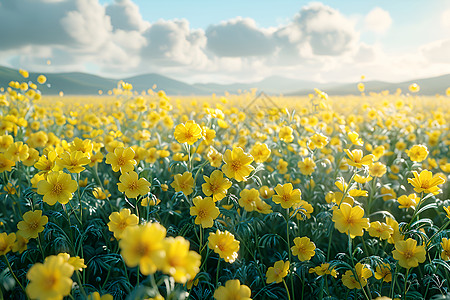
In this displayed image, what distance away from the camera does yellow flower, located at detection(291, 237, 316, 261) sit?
53.3 inches

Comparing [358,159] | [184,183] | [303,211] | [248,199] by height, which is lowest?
[303,211]

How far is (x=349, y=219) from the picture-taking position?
1.23 m

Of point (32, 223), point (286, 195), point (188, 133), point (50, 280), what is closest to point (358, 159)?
point (286, 195)

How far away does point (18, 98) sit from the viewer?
11.3ft

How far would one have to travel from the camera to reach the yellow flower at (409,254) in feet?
3.91

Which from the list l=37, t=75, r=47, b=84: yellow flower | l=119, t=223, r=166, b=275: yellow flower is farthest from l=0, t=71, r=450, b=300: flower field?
l=37, t=75, r=47, b=84: yellow flower

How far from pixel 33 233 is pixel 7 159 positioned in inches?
19.2

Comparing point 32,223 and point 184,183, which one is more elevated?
point 184,183

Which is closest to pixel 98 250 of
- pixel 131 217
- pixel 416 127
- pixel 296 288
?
pixel 131 217

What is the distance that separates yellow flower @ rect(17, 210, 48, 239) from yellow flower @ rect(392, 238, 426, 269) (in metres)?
1.57

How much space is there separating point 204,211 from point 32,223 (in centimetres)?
81

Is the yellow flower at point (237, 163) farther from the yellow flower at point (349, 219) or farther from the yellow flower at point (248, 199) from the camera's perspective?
the yellow flower at point (349, 219)

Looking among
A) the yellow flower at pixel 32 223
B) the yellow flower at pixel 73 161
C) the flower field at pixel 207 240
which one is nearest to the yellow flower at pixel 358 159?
the flower field at pixel 207 240

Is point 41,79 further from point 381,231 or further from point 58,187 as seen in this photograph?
point 381,231
